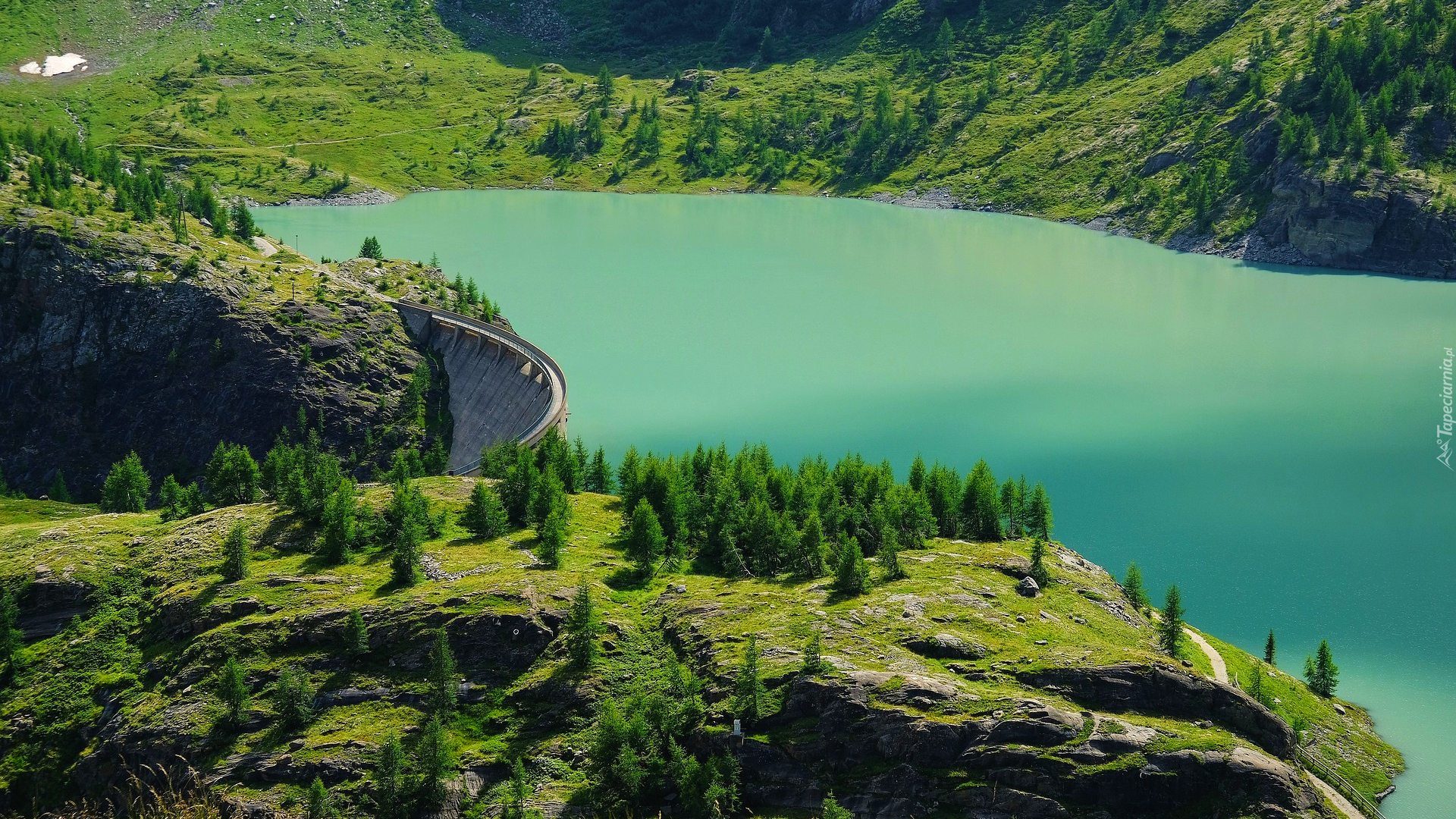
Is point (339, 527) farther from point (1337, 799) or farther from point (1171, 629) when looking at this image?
point (1337, 799)

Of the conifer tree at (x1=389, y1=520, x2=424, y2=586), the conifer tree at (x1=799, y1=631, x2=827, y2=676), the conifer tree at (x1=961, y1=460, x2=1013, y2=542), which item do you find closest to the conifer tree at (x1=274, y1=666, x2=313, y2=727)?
the conifer tree at (x1=389, y1=520, x2=424, y2=586)

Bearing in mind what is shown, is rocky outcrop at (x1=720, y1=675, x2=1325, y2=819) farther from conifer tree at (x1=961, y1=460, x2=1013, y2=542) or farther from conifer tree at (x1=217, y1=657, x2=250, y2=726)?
conifer tree at (x1=961, y1=460, x2=1013, y2=542)

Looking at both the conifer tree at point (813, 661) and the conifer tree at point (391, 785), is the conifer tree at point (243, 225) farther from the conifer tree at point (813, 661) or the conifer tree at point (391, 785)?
the conifer tree at point (813, 661)

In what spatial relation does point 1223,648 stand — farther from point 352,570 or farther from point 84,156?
point 84,156

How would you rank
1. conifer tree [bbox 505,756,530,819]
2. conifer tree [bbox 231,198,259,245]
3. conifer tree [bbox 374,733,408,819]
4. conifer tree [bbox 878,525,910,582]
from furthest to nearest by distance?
conifer tree [bbox 231,198,259,245]
conifer tree [bbox 878,525,910,582]
conifer tree [bbox 374,733,408,819]
conifer tree [bbox 505,756,530,819]

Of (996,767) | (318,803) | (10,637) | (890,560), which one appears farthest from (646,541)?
(10,637)

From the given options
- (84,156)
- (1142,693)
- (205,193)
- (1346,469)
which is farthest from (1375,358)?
(84,156)
